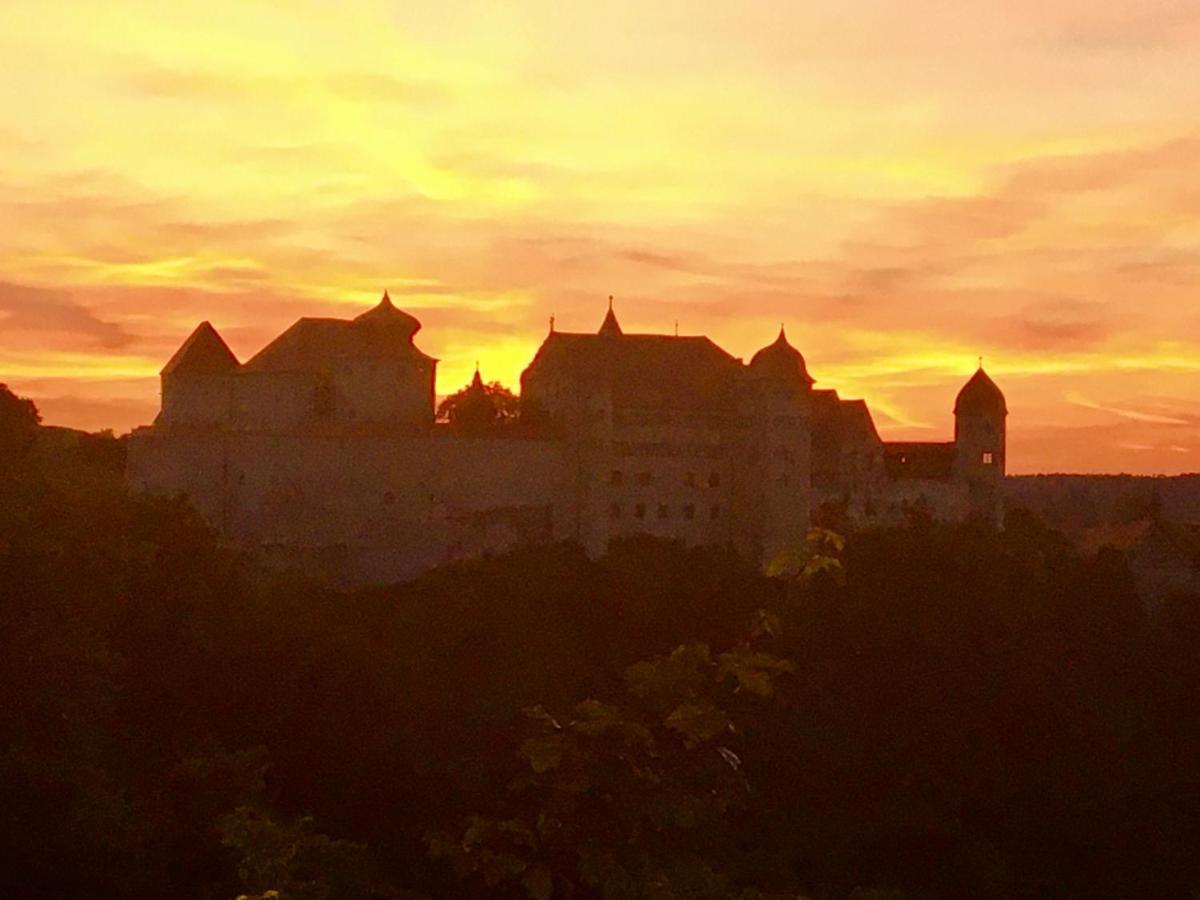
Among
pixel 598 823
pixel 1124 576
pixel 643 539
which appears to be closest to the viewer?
pixel 598 823

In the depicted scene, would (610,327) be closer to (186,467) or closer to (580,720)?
(186,467)

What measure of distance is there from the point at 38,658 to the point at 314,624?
17806mm

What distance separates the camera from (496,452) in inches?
2660

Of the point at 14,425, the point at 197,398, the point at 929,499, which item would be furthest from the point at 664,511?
the point at 14,425

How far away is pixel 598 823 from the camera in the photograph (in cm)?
1249

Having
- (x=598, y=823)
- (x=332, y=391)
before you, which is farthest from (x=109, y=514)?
(x=332, y=391)

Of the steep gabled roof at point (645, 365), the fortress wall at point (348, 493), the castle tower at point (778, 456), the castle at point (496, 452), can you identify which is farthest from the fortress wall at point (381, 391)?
the castle tower at point (778, 456)

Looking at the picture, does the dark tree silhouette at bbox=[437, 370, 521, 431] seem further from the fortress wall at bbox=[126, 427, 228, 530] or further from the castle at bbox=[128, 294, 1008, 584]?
the fortress wall at bbox=[126, 427, 228, 530]

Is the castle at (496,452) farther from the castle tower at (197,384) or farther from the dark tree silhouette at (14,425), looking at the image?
the dark tree silhouette at (14,425)

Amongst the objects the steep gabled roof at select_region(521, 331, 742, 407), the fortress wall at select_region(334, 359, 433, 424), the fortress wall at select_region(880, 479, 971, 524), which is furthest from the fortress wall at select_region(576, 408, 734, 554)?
the fortress wall at select_region(880, 479, 971, 524)

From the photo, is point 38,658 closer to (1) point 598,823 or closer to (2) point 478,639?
(1) point 598,823

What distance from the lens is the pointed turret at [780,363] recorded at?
7338 cm

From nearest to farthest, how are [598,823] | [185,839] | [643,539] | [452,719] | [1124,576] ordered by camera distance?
[598,823], [185,839], [452,719], [1124,576], [643,539]

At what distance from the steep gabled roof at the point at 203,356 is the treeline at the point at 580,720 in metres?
13.0
